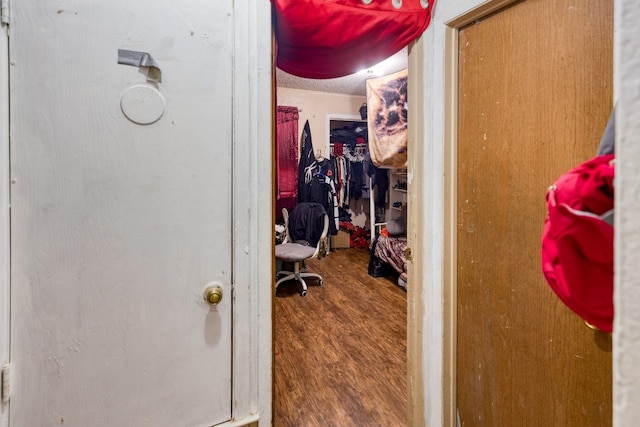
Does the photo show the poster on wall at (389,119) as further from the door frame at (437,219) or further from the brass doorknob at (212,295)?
the brass doorknob at (212,295)

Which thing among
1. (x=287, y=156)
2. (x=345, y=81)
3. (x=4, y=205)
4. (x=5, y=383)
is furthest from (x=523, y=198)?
(x=287, y=156)

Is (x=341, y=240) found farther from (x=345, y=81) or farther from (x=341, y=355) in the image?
(x=341, y=355)

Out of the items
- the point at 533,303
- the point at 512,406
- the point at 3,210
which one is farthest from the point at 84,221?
the point at 512,406

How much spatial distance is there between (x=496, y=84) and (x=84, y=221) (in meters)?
1.42

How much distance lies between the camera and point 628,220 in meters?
0.25

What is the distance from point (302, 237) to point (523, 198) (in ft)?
9.49

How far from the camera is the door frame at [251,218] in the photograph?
109 centimetres

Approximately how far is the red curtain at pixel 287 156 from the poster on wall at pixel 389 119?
5.61 ft

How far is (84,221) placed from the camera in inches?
36.5

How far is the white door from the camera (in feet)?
2.87

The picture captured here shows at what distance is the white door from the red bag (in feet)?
2.98

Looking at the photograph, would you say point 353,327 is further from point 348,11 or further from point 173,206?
point 348,11

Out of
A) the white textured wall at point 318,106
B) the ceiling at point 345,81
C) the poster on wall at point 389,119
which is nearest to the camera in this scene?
the poster on wall at point 389,119

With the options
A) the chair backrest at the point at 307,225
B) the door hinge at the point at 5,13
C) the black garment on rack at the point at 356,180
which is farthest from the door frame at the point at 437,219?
the black garment on rack at the point at 356,180
